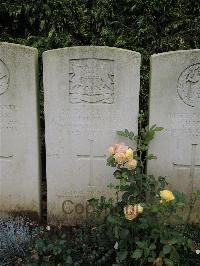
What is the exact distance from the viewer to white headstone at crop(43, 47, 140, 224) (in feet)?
12.1

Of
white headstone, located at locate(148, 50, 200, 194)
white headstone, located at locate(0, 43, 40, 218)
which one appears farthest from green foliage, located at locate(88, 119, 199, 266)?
white headstone, located at locate(0, 43, 40, 218)

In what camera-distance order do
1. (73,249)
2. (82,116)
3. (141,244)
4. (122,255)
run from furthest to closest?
(82,116) < (73,249) < (122,255) < (141,244)

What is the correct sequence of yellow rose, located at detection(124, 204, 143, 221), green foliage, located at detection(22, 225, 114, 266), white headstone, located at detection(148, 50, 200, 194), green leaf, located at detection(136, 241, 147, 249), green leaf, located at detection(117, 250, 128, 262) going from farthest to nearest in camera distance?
white headstone, located at detection(148, 50, 200, 194), green foliage, located at detection(22, 225, 114, 266), green leaf, located at detection(117, 250, 128, 262), green leaf, located at detection(136, 241, 147, 249), yellow rose, located at detection(124, 204, 143, 221)

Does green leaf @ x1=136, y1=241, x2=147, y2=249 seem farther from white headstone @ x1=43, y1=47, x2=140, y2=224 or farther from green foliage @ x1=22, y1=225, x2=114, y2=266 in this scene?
white headstone @ x1=43, y1=47, x2=140, y2=224

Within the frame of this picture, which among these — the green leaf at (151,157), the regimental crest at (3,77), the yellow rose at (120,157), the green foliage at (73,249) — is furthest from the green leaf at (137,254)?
the regimental crest at (3,77)

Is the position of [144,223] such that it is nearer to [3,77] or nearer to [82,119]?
[82,119]

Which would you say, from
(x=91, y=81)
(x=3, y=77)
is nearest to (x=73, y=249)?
(x=91, y=81)

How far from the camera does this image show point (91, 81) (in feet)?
12.2

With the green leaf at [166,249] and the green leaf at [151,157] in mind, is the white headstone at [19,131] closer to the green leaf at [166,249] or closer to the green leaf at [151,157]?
the green leaf at [151,157]

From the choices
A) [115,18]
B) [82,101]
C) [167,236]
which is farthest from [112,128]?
[115,18]

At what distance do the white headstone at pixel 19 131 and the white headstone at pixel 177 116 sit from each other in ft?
3.58

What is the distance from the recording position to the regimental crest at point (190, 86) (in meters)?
3.69

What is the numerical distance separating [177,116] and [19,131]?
147cm

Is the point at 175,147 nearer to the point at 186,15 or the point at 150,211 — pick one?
the point at 150,211
